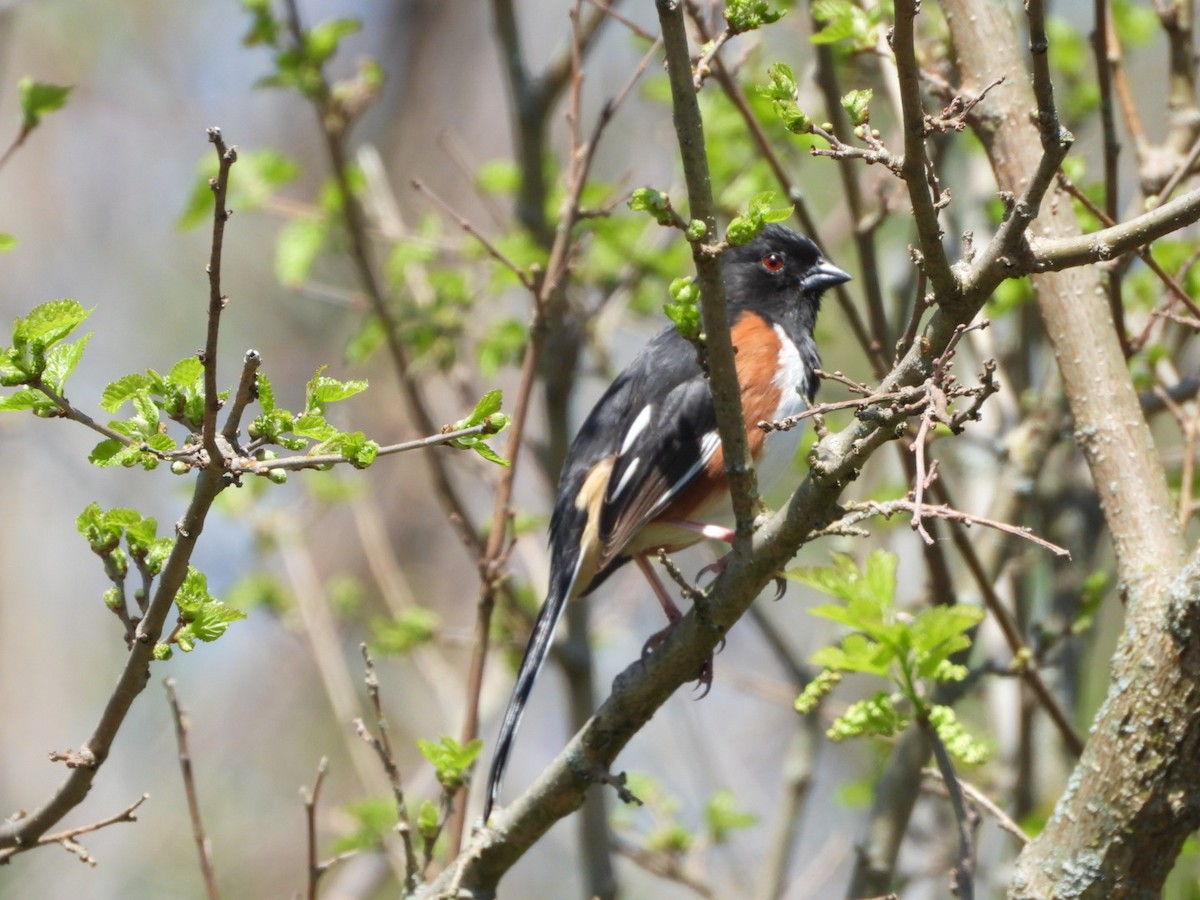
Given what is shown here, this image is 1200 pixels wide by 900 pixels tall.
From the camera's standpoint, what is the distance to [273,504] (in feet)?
20.8

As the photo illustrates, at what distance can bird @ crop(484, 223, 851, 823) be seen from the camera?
11.4ft

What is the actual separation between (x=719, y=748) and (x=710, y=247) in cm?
687

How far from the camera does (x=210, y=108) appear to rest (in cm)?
971

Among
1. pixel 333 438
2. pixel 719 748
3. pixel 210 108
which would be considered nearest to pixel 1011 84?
pixel 333 438

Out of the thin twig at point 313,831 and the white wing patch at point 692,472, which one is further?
the white wing patch at point 692,472

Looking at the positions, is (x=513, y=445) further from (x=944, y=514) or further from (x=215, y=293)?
(x=215, y=293)

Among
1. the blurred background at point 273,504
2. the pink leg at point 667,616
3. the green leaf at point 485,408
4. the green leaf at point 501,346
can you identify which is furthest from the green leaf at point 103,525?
the blurred background at point 273,504

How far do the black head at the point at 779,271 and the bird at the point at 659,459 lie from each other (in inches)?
4.0

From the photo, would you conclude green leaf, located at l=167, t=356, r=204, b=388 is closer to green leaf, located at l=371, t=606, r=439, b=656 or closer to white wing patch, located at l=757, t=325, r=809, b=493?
white wing patch, located at l=757, t=325, r=809, b=493

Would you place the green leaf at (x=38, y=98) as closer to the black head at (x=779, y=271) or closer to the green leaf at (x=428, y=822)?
the green leaf at (x=428, y=822)

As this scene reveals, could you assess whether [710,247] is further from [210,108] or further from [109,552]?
[210,108]

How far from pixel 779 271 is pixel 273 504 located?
320cm

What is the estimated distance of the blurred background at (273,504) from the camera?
6.95 meters

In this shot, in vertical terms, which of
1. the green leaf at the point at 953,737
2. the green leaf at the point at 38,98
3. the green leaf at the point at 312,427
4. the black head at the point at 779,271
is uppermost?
the black head at the point at 779,271
